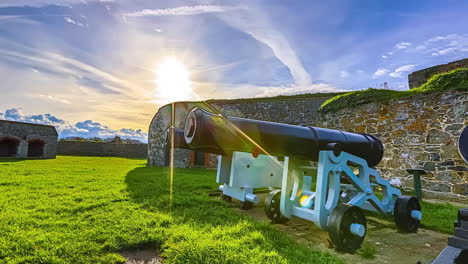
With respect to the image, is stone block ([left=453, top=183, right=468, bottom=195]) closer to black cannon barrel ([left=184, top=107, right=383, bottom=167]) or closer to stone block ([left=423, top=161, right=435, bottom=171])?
stone block ([left=423, top=161, right=435, bottom=171])

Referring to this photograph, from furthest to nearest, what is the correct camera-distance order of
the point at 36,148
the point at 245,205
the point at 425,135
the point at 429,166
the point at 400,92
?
the point at 36,148 < the point at 400,92 < the point at 425,135 < the point at 429,166 < the point at 245,205

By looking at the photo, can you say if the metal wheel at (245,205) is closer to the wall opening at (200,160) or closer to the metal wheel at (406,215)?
the metal wheel at (406,215)

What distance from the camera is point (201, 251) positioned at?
2.66 meters

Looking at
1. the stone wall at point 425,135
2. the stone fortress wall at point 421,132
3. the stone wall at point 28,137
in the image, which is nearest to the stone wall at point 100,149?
the stone wall at point 28,137

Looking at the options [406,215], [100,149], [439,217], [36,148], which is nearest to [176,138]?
[406,215]

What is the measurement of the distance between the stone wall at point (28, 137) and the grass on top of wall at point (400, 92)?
Result: 23.0 meters

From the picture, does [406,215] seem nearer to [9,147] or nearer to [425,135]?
[425,135]

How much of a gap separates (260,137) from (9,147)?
26.2 metres

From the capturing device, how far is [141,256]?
2754 millimetres

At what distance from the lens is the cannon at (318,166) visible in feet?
8.98

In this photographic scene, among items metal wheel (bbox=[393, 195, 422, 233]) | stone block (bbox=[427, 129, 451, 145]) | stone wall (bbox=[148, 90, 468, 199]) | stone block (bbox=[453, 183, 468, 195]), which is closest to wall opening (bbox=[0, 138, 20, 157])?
stone wall (bbox=[148, 90, 468, 199])

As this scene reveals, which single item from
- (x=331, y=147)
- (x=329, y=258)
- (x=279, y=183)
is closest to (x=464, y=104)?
(x=279, y=183)

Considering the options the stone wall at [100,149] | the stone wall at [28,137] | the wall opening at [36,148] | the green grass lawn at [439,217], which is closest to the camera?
the green grass lawn at [439,217]

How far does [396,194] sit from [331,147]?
186 centimetres
